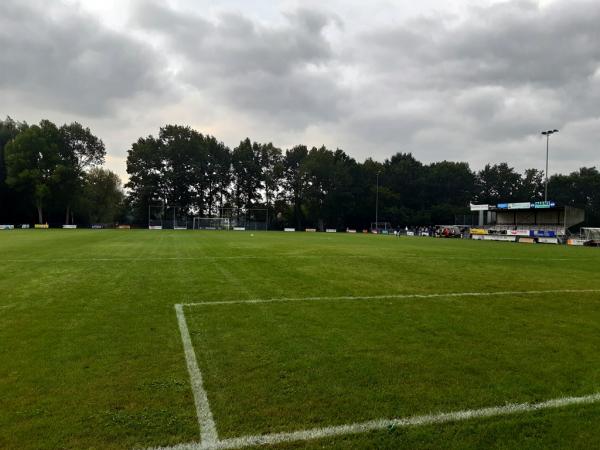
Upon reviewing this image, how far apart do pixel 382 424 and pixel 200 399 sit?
1.61m

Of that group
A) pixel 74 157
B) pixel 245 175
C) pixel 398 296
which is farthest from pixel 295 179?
pixel 398 296

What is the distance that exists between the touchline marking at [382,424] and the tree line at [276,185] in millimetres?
79719

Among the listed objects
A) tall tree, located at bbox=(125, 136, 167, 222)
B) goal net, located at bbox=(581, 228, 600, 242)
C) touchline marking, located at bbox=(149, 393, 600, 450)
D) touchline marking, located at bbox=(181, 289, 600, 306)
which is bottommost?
touchline marking, located at bbox=(149, 393, 600, 450)

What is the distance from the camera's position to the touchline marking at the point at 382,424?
308 centimetres

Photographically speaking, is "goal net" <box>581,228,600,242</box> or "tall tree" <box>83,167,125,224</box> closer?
"goal net" <box>581,228,600,242</box>

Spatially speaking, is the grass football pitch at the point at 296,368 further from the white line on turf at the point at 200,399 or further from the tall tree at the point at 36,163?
the tall tree at the point at 36,163

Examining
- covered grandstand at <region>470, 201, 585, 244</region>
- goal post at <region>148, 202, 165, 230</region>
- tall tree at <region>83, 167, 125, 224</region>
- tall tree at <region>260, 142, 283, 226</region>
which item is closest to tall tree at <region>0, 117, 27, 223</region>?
tall tree at <region>83, 167, 125, 224</region>

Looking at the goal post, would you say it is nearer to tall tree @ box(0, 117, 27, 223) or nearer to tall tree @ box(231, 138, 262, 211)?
tall tree @ box(231, 138, 262, 211)

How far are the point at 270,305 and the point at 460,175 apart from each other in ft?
321

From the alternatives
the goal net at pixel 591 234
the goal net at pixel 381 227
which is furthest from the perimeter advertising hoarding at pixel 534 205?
the goal net at pixel 381 227

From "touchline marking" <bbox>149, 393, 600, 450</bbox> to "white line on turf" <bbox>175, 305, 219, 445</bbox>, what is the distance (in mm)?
99

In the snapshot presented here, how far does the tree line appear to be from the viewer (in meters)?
80.3

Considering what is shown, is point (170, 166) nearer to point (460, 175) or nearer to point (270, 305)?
point (460, 175)

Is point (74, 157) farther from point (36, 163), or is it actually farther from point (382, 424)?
point (382, 424)
